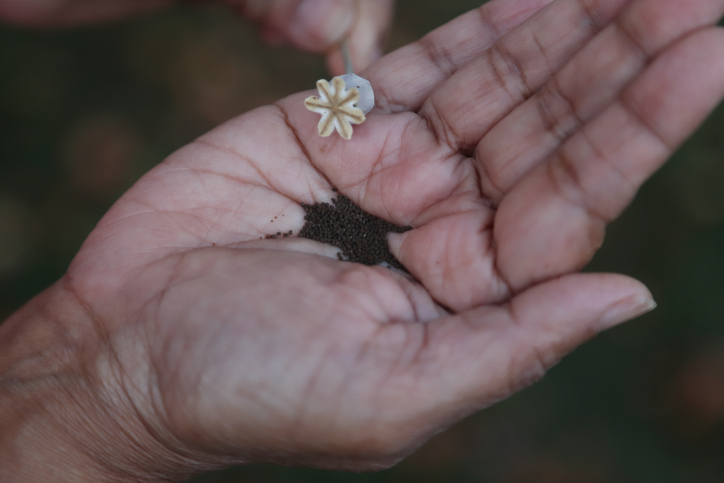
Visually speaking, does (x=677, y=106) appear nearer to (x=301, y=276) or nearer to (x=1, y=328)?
(x=301, y=276)

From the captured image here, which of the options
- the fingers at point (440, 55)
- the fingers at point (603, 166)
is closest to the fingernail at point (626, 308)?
the fingers at point (603, 166)

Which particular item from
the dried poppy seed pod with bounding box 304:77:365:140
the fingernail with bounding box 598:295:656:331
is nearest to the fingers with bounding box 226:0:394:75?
the dried poppy seed pod with bounding box 304:77:365:140

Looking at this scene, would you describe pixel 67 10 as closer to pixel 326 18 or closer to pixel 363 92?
pixel 326 18

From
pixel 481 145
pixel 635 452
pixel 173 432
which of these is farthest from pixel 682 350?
pixel 173 432

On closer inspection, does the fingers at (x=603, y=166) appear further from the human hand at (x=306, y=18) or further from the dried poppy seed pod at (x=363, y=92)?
the human hand at (x=306, y=18)

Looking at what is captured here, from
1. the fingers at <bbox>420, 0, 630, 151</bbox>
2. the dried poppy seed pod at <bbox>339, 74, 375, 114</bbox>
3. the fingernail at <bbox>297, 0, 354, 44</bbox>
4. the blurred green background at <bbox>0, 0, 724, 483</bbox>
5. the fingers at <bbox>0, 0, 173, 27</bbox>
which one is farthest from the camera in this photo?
the blurred green background at <bbox>0, 0, 724, 483</bbox>

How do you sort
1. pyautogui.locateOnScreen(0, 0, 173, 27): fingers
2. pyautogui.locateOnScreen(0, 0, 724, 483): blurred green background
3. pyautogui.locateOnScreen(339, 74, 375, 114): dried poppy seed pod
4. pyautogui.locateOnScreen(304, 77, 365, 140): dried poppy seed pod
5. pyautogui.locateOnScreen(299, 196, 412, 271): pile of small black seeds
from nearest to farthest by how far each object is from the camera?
pyautogui.locateOnScreen(299, 196, 412, 271): pile of small black seeds < pyautogui.locateOnScreen(304, 77, 365, 140): dried poppy seed pod < pyautogui.locateOnScreen(339, 74, 375, 114): dried poppy seed pod < pyautogui.locateOnScreen(0, 0, 173, 27): fingers < pyautogui.locateOnScreen(0, 0, 724, 483): blurred green background

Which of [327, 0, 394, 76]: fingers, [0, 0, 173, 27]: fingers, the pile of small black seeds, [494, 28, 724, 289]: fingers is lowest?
[494, 28, 724, 289]: fingers

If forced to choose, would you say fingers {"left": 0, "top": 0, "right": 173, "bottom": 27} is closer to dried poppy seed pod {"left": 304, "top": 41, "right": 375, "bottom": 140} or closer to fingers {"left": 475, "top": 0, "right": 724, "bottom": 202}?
dried poppy seed pod {"left": 304, "top": 41, "right": 375, "bottom": 140}
